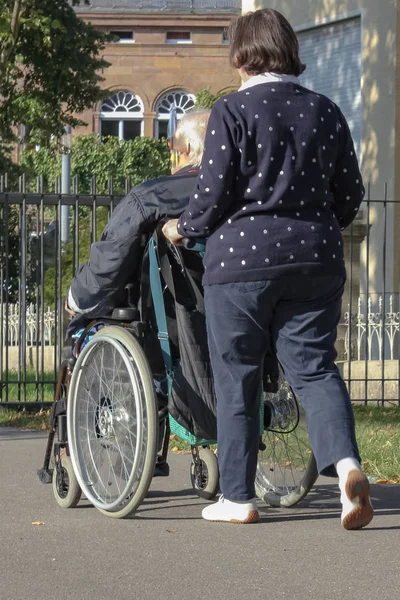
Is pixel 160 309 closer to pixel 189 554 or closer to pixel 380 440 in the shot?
pixel 189 554

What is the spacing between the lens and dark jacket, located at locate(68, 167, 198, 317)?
496 cm

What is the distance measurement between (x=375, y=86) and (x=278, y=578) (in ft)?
44.1

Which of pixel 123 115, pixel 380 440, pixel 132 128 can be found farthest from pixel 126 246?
pixel 132 128

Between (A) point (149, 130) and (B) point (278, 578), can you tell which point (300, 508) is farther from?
(A) point (149, 130)

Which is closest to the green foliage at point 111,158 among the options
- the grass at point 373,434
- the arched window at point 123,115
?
the arched window at point 123,115

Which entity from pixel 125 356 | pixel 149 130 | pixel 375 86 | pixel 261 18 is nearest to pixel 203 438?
pixel 125 356

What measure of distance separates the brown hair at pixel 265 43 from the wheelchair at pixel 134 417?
0.73 meters

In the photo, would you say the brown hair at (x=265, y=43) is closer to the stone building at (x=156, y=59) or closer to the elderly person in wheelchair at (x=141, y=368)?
the elderly person in wheelchair at (x=141, y=368)

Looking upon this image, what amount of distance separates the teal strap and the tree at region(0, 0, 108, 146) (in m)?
14.1

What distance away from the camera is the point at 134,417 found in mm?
4789

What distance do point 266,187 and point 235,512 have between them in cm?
124

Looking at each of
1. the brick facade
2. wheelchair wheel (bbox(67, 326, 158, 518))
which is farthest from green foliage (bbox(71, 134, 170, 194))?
wheelchair wheel (bbox(67, 326, 158, 518))

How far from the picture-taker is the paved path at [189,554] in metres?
3.83

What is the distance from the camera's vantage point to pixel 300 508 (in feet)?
17.4
